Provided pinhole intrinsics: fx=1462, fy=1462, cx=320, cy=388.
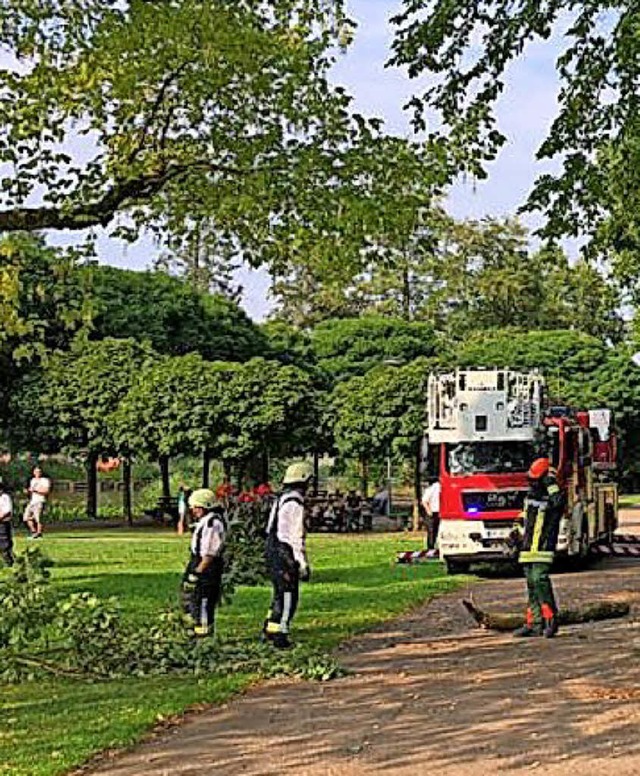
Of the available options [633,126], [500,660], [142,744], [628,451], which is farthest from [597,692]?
[628,451]

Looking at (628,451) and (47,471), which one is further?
(628,451)

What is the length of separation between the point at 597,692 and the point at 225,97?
8.27 m

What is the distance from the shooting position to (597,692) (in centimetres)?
1207

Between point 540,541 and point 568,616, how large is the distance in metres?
1.85

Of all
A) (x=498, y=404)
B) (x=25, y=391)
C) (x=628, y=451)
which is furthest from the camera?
(x=628, y=451)

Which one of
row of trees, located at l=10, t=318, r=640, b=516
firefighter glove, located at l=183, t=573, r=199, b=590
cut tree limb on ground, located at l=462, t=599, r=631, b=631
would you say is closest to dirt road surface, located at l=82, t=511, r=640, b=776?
cut tree limb on ground, located at l=462, t=599, r=631, b=631

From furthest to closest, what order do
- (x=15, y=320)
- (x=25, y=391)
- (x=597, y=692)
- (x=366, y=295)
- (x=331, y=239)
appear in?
(x=366, y=295), (x=25, y=391), (x=331, y=239), (x=15, y=320), (x=597, y=692)

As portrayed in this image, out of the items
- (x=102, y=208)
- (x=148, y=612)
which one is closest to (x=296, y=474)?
(x=102, y=208)

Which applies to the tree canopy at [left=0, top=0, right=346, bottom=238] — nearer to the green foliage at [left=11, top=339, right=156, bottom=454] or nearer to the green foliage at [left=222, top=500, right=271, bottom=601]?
the green foliage at [left=222, top=500, right=271, bottom=601]

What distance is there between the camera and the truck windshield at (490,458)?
26.0m

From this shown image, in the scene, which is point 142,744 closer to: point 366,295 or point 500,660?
point 500,660

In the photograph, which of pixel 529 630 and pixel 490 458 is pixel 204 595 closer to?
pixel 529 630

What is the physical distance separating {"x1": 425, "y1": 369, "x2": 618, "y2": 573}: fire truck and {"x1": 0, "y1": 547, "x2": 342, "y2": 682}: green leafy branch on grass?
37.9 ft

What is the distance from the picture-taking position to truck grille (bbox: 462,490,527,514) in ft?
84.0
